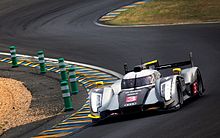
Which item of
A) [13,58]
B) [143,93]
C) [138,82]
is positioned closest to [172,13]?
[13,58]

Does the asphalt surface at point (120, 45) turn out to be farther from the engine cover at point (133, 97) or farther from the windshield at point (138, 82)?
the windshield at point (138, 82)

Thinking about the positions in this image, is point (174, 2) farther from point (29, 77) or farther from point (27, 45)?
point (29, 77)

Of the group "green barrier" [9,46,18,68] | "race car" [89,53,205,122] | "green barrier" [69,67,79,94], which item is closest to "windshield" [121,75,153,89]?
"race car" [89,53,205,122]

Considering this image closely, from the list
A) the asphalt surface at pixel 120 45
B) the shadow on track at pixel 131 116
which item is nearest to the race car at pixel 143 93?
the shadow on track at pixel 131 116

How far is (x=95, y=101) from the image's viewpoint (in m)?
21.1

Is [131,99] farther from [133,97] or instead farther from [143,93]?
[143,93]

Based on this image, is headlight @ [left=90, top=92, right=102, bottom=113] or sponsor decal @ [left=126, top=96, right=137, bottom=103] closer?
sponsor decal @ [left=126, top=96, right=137, bottom=103]

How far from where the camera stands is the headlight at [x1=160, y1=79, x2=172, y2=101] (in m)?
20.0

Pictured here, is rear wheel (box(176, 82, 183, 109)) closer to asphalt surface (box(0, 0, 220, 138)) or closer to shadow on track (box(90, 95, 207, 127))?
shadow on track (box(90, 95, 207, 127))

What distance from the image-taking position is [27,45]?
3956cm

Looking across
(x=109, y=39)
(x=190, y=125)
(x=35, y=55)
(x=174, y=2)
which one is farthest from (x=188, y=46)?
(x=190, y=125)

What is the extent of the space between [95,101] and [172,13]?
21990 millimetres

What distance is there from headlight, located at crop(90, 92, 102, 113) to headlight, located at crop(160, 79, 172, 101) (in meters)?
2.01

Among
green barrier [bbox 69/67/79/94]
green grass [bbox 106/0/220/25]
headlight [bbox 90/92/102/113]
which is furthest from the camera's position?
green grass [bbox 106/0/220/25]
